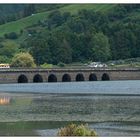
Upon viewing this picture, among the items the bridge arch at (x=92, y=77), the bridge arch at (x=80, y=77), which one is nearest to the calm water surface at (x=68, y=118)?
the bridge arch at (x=80, y=77)

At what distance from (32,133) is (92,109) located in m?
25.5

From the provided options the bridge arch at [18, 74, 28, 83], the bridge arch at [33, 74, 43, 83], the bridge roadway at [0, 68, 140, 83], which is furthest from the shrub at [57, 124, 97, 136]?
the bridge arch at [33, 74, 43, 83]

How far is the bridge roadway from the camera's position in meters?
164

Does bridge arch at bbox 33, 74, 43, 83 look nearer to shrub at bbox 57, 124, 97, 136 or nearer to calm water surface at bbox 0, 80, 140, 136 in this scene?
calm water surface at bbox 0, 80, 140, 136

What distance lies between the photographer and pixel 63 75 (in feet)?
565

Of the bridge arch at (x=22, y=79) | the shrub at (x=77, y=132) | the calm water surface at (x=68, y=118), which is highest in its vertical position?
the bridge arch at (x=22, y=79)

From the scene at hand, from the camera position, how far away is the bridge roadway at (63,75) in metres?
164

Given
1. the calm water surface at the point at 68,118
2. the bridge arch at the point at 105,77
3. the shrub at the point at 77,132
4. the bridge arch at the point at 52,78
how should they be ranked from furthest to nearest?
the bridge arch at the point at 105,77 → the bridge arch at the point at 52,78 → the calm water surface at the point at 68,118 → the shrub at the point at 77,132

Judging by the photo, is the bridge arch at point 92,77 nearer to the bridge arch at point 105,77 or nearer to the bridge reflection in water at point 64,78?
the bridge reflection in water at point 64,78

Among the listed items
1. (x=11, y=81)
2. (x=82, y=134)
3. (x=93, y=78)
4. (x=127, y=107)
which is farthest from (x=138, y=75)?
(x=82, y=134)

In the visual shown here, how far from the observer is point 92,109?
2921 inches

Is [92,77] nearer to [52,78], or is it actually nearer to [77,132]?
[52,78]

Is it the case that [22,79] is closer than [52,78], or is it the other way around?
[22,79]

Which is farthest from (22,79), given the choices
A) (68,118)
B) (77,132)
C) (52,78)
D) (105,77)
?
(77,132)
